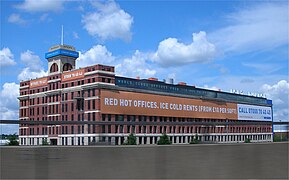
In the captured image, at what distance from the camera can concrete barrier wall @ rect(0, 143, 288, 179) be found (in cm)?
455

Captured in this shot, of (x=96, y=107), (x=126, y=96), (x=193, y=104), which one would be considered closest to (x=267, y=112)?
(x=193, y=104)

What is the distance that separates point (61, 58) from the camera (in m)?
102

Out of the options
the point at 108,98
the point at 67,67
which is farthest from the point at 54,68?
the point at 108,98

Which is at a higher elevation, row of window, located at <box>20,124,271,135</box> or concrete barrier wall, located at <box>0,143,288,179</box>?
row of window, located at <box>20,124,271,135</box>

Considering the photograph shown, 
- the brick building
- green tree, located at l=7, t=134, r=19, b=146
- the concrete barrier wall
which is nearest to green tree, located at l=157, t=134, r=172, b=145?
the concrete barrier wall

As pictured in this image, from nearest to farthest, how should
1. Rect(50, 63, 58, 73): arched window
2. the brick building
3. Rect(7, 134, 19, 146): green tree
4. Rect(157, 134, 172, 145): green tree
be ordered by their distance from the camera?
Rect(7, 134, 19, 146): green tree
Rect(157, 134, 172, 145): green tree
the brick building
Rect(50, 63, 58, 73): arched window

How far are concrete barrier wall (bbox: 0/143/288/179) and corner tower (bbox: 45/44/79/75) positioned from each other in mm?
97140

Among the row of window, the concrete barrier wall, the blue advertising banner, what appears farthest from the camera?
the blue advertising banner

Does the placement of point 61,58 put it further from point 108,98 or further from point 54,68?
point 108,98

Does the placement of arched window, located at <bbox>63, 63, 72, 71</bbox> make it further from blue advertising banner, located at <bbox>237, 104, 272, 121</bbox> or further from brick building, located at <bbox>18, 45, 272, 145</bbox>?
blue advertising banner, located at <bbox>237, 104, 272, 121</bbox>

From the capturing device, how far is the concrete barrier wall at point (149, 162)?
4555 millimetres

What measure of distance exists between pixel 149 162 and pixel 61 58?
99.4m

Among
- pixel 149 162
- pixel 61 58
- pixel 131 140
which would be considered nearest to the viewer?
pixel 149 162

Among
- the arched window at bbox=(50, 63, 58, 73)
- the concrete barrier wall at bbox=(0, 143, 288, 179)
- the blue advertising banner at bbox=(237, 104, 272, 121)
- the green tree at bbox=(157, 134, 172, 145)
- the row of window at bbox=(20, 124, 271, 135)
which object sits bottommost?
the concrete barrier wall at bbox=(0, 143, 288, 179)
